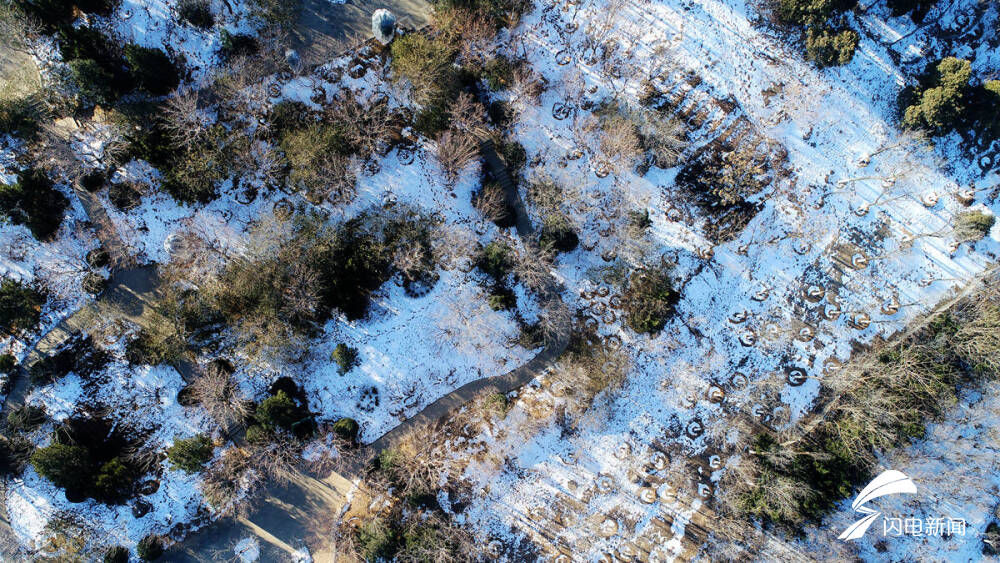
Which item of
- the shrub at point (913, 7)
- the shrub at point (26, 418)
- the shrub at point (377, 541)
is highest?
the shrub at point (913, 7)

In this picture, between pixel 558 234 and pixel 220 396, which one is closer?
pixel 220 396

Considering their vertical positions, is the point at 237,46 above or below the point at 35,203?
above

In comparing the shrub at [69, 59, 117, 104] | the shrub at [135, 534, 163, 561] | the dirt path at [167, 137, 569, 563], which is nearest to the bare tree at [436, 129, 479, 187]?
the dirt path at [167, 137, 569, 563]

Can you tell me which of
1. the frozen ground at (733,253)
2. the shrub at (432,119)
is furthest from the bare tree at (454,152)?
the frozen ground at (733,253)

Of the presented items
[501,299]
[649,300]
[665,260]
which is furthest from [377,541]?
[665,260]

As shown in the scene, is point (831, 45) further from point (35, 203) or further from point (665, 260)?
point (35, 203)

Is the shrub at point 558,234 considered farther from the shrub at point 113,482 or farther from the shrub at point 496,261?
the shrub at point 113,482
